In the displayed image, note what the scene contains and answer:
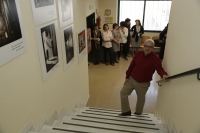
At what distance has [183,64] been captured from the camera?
2.38 meters

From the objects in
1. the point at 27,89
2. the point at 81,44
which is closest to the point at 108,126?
the point at 27,89

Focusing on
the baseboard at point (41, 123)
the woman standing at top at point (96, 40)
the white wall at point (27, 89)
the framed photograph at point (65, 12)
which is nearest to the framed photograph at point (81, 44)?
the framed photograph at point (65, 12)

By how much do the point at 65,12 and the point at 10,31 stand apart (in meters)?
1.42

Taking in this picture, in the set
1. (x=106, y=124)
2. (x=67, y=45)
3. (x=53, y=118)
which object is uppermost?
(x=67, y=45)

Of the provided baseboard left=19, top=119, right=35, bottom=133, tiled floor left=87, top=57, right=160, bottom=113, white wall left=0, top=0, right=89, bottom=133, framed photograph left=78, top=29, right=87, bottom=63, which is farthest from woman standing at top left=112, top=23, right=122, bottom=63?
baseboard left=19, top=119, right=35, bottom=133

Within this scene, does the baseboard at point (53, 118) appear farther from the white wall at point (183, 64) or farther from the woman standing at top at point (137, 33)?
the woman standing at top at point (137, 33)

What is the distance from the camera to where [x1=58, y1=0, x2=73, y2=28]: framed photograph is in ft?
9.43

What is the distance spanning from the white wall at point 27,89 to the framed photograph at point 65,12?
72 cm

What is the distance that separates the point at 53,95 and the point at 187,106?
193 cm

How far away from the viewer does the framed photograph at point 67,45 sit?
3091 mm

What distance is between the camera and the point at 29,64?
216 cm

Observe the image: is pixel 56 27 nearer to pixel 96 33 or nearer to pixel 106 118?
pixel 106 118

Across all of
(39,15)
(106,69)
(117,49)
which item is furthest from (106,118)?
(117,49)

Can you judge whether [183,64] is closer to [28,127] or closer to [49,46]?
[49,46]
